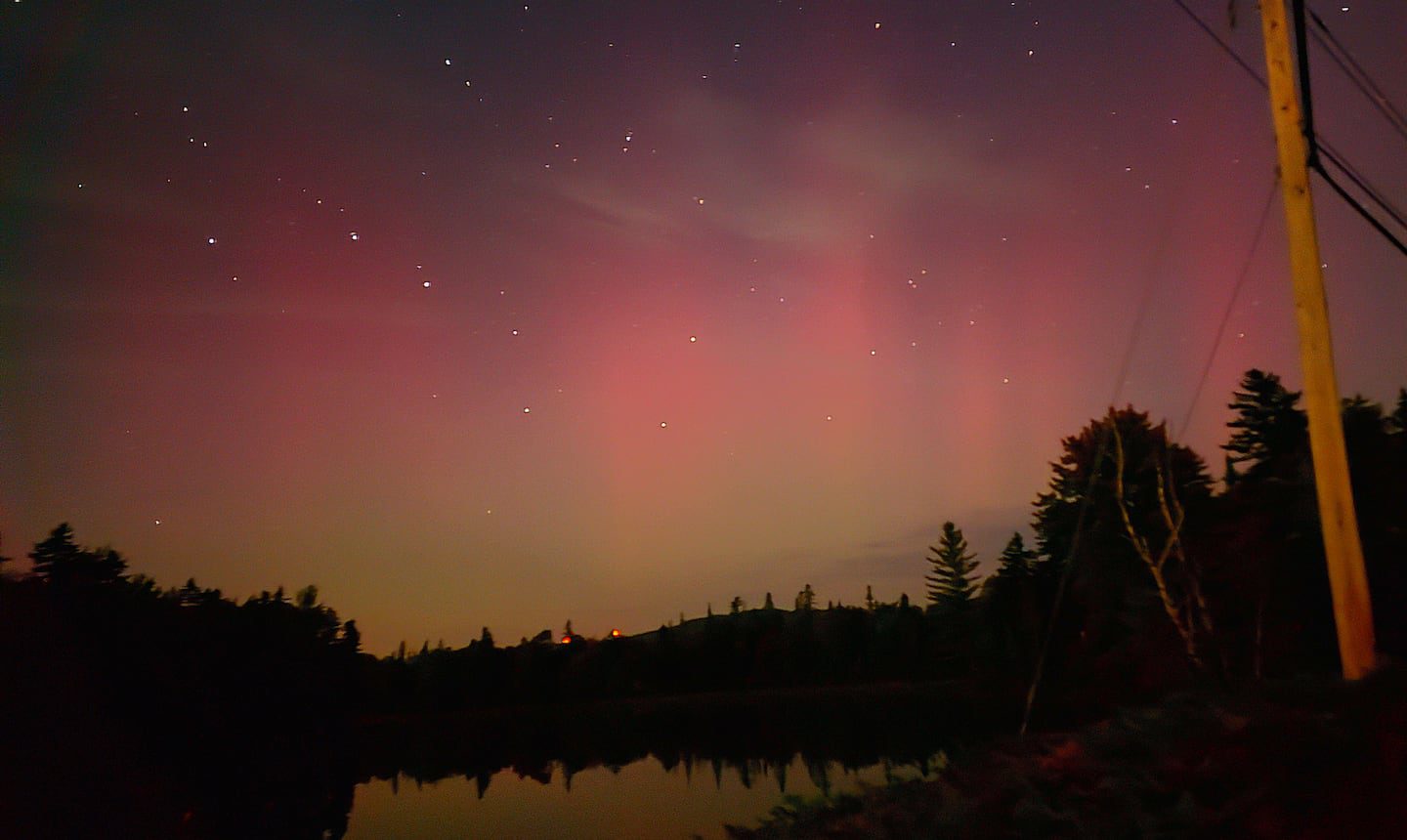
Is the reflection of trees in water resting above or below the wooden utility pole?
below

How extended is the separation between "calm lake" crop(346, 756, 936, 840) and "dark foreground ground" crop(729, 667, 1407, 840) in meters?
9.12

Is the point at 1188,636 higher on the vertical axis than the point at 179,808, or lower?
higher

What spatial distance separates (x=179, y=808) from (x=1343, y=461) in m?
33.5

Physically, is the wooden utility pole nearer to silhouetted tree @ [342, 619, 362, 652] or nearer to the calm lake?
the calm lake

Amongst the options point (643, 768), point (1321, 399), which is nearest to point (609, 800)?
point (643, 768)

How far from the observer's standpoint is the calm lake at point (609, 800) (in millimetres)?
22234

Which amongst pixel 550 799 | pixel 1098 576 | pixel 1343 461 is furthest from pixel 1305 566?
pixel 550 799

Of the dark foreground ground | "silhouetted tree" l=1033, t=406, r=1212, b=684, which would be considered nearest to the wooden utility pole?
the dark foreground ground

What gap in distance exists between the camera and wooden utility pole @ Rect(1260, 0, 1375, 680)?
30.1 feet

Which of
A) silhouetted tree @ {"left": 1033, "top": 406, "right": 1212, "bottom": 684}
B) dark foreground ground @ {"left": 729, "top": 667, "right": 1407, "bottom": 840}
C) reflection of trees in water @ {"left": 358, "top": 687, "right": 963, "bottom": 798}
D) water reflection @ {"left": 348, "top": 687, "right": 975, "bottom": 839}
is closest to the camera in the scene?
dark foreground ground @ {"left": 729, "top": 667, "right": 1407, "bottom": 840}

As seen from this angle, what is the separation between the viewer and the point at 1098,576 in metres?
35.6

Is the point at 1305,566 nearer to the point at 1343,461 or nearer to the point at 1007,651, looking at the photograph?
the point at 1343,461

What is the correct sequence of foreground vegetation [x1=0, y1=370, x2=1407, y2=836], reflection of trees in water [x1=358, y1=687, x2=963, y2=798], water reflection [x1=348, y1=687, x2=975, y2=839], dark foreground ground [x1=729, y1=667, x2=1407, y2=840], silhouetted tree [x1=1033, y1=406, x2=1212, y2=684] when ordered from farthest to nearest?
reflection of trees in water [x1=358, y1=687, x2=963, y2=798] < silhouetted tree [x1=1033, y1=406, x2=1212, y2=684] < water reflection [x1=348, y1=687, x2=975, y2=839] < foreground vegetation [x1=0, y1=370, x2=1407, y2=836] < dark foreground ground [x1=729, y1=667, x2=1407, y2=840]

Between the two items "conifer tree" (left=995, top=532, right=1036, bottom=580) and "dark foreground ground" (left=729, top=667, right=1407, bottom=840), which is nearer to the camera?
"dark foreground ground" (left=729, top=667, right=1407, bottom=840)
